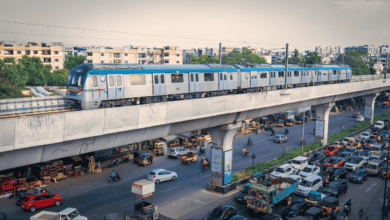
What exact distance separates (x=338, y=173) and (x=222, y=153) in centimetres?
1202

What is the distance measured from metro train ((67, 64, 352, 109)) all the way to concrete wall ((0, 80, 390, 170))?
2259mm

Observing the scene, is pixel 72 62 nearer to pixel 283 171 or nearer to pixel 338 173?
pixel 283 171

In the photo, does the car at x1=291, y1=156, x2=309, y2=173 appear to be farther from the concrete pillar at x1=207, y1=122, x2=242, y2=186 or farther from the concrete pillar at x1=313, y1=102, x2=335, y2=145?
the concrete pillar at x1=313, y1=102, x2=335, y2=145

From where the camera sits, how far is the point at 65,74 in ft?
229

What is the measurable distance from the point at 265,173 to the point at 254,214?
353 inches

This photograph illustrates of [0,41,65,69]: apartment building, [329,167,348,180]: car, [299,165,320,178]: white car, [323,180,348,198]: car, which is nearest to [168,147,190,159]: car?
[299,165,320,178]: white car

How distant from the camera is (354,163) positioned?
31953mm

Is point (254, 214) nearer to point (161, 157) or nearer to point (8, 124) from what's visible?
point (8, 124)

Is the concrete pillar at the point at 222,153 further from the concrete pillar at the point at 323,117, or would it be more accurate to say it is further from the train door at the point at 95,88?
the concrete pillar at the point at 323,117

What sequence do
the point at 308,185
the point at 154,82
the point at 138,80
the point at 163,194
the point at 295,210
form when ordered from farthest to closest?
A: the point at 163,194 < the point at 308,185 < the point at 154,82 < the point at 295,210 < the point at 138,80

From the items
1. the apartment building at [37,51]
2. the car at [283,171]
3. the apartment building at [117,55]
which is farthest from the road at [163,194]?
the apartment building at [37,51]

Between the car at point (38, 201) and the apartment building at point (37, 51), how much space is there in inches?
2640

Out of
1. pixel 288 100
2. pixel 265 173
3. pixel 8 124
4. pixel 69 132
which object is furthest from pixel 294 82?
pixel 8 124

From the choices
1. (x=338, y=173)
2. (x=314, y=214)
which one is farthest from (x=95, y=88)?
(x=338, y=173)
